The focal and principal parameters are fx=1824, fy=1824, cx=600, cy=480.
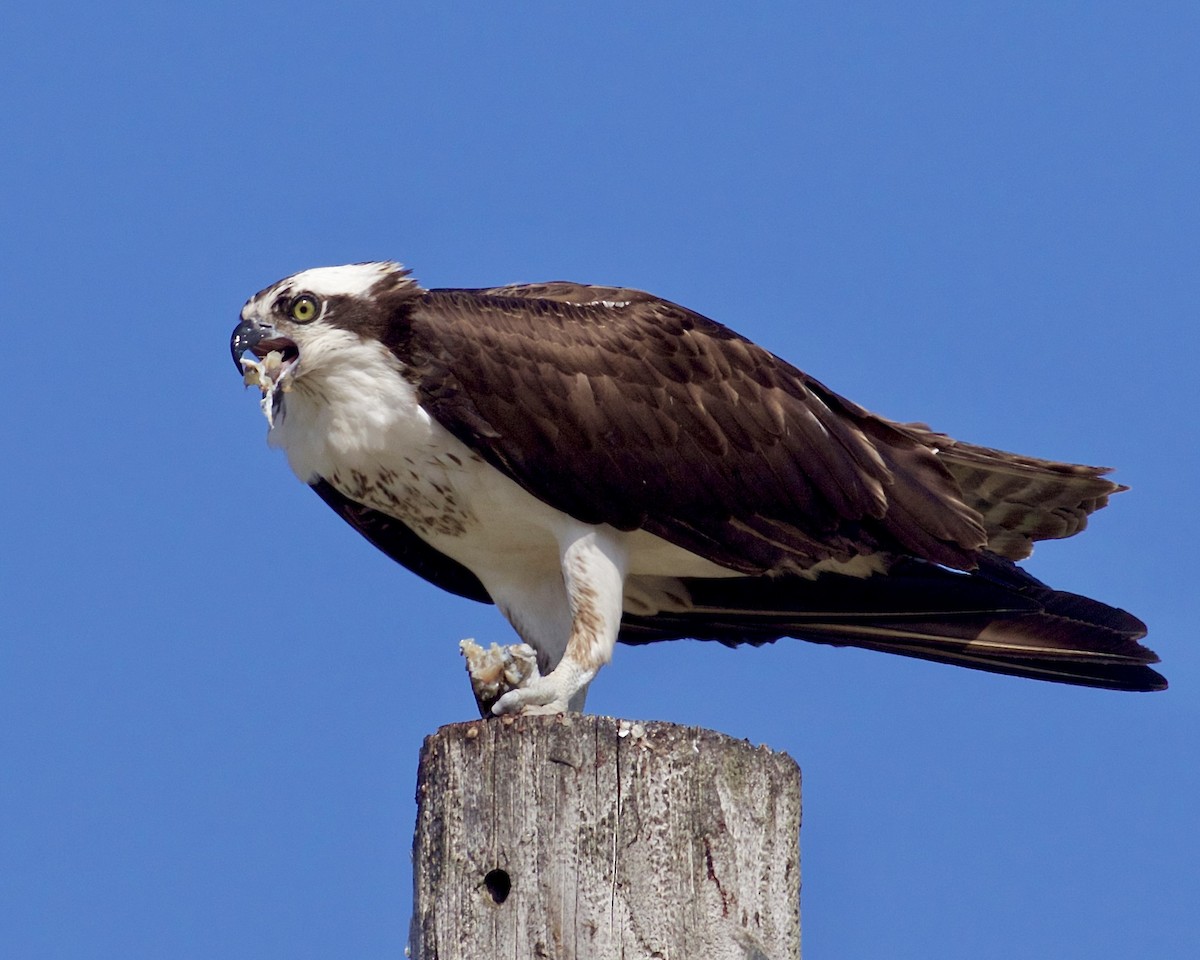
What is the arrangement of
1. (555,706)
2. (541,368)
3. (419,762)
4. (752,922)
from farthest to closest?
1. (541,368)
2. (555,706)
3. (419,762)
4. (752,922)

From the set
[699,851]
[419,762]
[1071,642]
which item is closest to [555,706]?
[419,762]

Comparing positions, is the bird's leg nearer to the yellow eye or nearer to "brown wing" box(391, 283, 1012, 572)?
"brown wing" box(391, 283, 1012, 572)

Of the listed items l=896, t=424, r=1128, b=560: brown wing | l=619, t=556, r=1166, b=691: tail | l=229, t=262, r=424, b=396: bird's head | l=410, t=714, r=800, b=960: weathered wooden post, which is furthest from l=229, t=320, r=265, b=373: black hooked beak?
l=896, t=424, r=1128, b=560: brown wing

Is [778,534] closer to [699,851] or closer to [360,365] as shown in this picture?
[360,365]

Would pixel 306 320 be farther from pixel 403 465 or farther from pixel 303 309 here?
pixel 403 465

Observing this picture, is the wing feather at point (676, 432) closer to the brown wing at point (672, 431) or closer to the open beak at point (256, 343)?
the brown wing at point (672, 431)

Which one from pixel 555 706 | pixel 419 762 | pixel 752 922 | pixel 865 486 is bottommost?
pixel 752 922

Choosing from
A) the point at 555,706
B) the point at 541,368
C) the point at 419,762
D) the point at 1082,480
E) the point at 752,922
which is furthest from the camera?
the point at 1082,480
